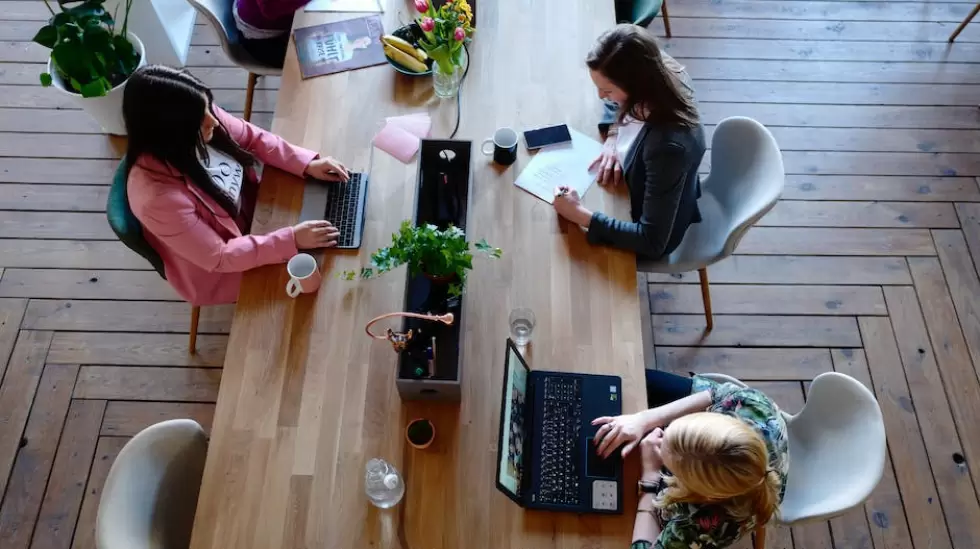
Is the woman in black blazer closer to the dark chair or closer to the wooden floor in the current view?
the wooden floor

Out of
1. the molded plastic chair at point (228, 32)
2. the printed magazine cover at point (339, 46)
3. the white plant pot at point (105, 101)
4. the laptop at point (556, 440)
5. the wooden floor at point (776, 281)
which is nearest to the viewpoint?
the laptop at point (556, 440)

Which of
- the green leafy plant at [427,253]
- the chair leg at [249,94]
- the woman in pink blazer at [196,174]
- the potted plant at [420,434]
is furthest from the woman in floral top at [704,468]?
the chair leg at [249,94]

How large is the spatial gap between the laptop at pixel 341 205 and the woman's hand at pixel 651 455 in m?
0.98

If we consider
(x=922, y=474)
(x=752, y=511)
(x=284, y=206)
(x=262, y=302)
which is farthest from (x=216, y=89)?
(x=922, y=474)

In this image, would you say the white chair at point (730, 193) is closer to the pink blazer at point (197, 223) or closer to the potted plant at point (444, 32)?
the potted plant at point (444, 32)

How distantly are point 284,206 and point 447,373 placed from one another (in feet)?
2.73

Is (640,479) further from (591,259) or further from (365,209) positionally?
(365,209)

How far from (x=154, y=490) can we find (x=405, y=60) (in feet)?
5.02

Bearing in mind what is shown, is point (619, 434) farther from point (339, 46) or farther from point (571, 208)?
point (339, 46)

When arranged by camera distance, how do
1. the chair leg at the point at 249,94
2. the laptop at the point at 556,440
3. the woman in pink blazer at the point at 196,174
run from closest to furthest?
the laptop at the point at 556,440, the woman in pink blazer at the point at 196,174, the chair leg at the point at 249,94

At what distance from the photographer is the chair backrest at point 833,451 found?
5.43 feet

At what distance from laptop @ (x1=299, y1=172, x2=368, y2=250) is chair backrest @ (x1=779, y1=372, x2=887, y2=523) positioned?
137cm

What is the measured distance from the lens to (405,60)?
7.69ft

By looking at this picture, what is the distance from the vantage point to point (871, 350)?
2785 mm
